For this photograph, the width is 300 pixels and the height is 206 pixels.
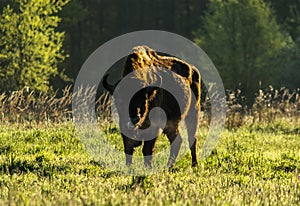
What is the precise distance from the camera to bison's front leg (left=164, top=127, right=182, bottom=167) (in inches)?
385

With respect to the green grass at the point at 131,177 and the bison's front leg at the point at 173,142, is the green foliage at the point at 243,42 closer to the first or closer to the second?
the green grass at the point at 131,177

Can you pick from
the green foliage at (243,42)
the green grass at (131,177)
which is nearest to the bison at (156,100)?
the green grass at (131,177)

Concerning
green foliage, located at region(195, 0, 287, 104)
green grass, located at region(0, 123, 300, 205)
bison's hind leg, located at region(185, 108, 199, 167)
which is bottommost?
green grass, located at region(0, 123, 300, 205)

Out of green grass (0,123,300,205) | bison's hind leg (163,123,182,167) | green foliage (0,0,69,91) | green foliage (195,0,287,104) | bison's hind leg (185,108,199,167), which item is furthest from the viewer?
green foliage (195,0,287,104)

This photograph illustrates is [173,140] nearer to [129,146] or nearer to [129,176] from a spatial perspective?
[129,146]

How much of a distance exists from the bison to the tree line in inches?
354

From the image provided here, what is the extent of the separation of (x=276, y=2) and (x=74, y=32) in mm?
19223

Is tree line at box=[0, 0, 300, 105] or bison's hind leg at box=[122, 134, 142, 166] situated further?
tree line at box=[0, 0, 300, 105]

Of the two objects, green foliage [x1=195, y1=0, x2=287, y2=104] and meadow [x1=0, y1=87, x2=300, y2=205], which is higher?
green foliage [x1=195, y1=0, x2=287, y2=104]

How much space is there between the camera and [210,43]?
37438 millimetres

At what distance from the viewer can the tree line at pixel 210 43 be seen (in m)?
28.6

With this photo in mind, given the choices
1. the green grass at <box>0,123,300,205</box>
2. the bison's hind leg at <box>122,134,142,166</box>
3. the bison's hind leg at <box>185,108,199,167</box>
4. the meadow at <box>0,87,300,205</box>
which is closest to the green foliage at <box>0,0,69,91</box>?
the meadow at <box>0,87,300,205</box>

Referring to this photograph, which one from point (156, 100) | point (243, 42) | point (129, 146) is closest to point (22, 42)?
point (243, 42)

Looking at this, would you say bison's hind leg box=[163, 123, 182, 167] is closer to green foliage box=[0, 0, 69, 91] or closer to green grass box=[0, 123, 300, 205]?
green grass box=[0, 123, 300, 205]
